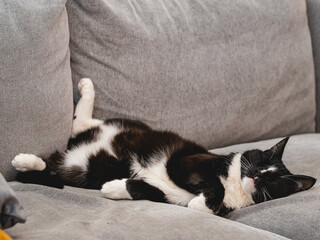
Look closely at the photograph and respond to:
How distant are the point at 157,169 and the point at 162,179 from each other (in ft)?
0.13

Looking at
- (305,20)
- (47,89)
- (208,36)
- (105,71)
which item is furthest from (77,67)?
(305,20)

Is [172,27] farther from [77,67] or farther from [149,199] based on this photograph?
[149,199]

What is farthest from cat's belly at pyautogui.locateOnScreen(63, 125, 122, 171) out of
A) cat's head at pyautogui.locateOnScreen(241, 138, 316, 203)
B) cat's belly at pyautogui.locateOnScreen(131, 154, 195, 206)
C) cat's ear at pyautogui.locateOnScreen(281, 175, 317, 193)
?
cat's ear at pyautogui.locateOnScreen(281, 175, 317, 193)

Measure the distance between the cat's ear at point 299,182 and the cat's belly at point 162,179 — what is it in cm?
31

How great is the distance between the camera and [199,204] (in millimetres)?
1430

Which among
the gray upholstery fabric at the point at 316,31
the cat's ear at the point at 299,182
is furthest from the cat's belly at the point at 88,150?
the gray upholstery fabric at the point at 316,31

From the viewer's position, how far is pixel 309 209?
4.56ft

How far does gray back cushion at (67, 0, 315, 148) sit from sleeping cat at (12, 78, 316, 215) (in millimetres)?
139

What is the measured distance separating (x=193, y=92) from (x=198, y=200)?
0.56 metres

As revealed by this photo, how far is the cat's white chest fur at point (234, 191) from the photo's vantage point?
4.95 ft

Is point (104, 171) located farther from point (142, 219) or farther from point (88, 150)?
point (142, 219)

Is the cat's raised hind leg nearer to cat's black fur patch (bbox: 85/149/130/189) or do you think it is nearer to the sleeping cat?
the sleeping cat

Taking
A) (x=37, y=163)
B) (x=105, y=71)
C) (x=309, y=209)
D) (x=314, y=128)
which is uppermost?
(x=105, y=71)

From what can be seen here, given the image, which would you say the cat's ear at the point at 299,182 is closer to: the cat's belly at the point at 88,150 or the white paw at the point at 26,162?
the cat's belly at the point at 88,150
